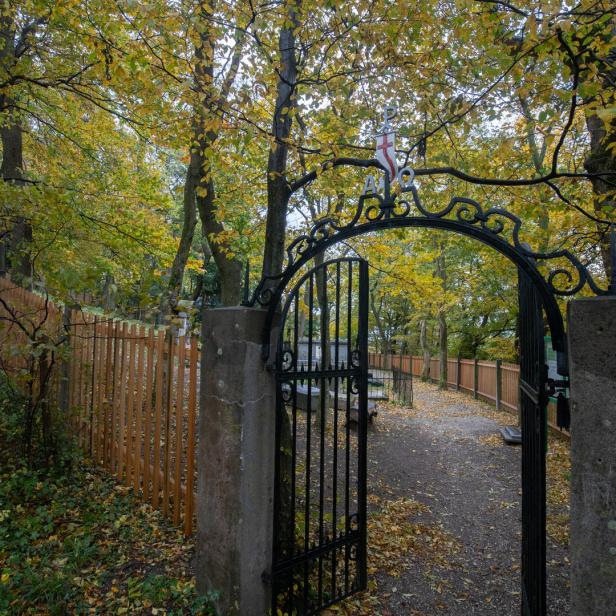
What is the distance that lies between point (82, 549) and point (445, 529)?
393 cm

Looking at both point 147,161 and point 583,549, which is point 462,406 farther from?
point 583,549

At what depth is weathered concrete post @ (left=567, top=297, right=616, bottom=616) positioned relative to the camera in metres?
1.93

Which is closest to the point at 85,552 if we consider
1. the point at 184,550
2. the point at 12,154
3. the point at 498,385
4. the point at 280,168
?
the point at 184,550

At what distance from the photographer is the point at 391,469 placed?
7.37 meters

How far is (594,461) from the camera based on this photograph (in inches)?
77.7

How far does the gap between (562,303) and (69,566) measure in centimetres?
951

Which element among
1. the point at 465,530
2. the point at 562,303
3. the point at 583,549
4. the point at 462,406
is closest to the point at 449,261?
the point at 462,406

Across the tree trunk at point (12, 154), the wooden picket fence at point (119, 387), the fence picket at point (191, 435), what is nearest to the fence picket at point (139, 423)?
the wooden picket fence at point (119, 387)

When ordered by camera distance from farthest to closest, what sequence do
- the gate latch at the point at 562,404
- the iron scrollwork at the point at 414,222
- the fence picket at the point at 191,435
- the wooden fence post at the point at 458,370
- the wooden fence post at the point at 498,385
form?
the wooden fence post at the point at 458,370, the wooden fence post at the point at 498,385, the fence picket at the point at 191,435, the iron scrollwork at the point at 414,222, the gate latch at the point at 562,404

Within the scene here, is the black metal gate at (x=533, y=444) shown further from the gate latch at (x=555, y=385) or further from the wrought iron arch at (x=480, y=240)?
the wrought iron arch at (x=480, y=240)

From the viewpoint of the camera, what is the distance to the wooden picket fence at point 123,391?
4.09 m

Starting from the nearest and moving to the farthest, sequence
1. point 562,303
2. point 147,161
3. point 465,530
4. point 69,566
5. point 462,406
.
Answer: point 69,566 < point 465,530 < point 562,303 < point 147,161 < point 462,406

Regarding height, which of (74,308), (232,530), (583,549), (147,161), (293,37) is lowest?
(232,530)

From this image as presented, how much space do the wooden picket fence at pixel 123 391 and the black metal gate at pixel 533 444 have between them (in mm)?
2564
